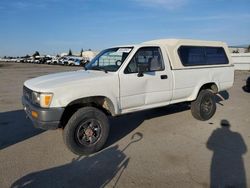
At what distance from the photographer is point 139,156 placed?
4.31 metres

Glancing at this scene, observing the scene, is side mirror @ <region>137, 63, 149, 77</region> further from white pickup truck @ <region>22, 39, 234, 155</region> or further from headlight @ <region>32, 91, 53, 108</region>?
headlight @ <region>32, 91, 53, 108</region>

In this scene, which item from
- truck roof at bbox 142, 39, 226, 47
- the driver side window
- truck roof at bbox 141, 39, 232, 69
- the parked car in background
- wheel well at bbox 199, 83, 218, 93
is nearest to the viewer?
the driver side window

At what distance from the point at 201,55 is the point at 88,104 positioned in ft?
11.2

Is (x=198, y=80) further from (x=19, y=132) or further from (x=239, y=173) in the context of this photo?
(x=19, y=132)

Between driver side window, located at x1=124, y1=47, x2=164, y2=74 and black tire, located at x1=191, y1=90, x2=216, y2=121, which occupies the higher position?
driver side window, located at x1=124, y1=47, x2=164, y2=74

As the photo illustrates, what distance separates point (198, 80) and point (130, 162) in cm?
313

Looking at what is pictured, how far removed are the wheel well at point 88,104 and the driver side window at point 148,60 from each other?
Result: 0.72m

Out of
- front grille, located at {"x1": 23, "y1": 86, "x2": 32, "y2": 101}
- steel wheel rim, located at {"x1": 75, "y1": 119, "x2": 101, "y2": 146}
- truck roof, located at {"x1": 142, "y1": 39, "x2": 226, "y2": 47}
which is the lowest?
steel wheel rim, located at {"x1": 75, "y1": 119, "x2": 101, "y2": 146}

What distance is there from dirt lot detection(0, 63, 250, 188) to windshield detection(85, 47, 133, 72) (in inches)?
59.2

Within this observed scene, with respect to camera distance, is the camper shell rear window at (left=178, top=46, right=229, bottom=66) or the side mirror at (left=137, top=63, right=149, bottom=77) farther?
the camper shell rear window at (left=178, top=46, right=229, bottom=66)

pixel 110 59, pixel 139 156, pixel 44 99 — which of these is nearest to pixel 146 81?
pixel 110 59

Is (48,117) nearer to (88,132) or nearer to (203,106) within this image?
(88,132)

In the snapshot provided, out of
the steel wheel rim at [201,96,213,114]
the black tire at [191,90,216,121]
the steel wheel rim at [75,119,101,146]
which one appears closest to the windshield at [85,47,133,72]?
the steel wheel rim at [75,119,101,146]

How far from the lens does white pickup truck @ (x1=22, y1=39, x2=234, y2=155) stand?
416 cm
